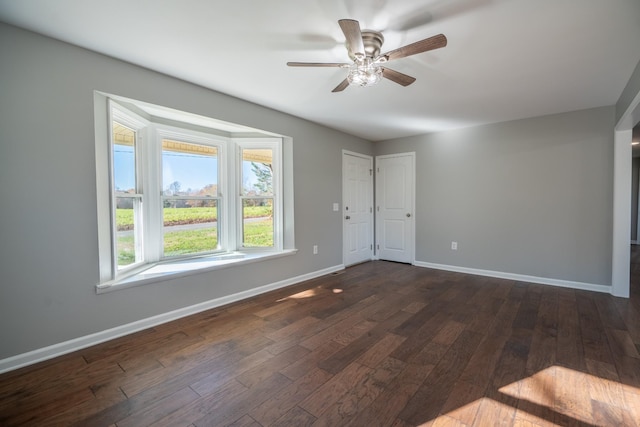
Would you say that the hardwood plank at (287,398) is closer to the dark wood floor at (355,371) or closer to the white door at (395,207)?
the dark wood floor at (355,371)

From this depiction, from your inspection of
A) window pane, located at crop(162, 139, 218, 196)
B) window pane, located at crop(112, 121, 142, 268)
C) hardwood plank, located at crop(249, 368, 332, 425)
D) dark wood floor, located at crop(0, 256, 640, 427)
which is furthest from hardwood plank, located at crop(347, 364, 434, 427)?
window pane, located at crop(162, 139, 218, 196)

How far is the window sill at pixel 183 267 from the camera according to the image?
243 centimetres

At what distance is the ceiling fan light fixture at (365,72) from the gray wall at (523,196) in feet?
10.2

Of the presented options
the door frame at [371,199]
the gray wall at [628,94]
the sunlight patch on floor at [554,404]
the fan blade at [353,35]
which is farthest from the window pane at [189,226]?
the gray wall at [628,94]

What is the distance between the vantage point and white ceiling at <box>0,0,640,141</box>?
173cm

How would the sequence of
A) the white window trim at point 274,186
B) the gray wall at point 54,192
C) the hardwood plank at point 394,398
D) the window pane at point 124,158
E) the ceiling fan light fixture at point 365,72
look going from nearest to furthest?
the hardwood plank at point 394,398 → the gray wall at point 54,192 → the ceiling fan light fixture at point 365,72 → the window pane at point 124,158 → the white window trim at point 274,186

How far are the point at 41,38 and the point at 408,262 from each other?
17.5 ft

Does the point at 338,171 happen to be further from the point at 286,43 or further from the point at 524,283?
the point at 524,283

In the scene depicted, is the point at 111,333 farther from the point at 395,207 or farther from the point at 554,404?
the point at 395,207

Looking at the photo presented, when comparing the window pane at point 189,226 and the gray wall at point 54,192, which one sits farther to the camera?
the window pane at point 189,226

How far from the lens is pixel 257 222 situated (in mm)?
3936

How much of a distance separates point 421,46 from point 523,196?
11.0 feet

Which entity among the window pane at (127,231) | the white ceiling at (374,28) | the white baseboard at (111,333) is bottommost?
the white baseboard at (111,333)

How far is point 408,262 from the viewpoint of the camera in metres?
5.19
